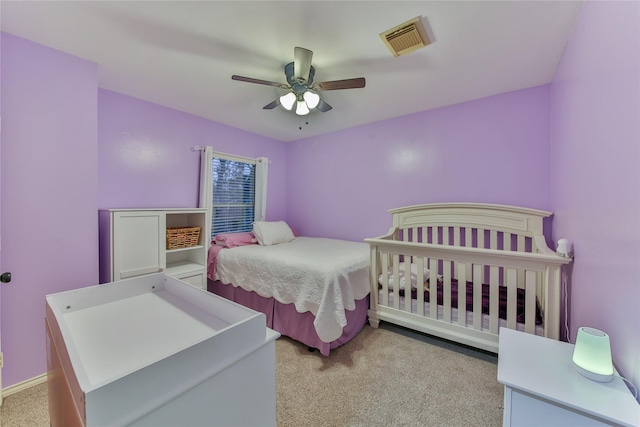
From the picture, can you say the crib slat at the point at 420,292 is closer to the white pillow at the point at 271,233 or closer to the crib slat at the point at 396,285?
the crib slat at the point at 396,285

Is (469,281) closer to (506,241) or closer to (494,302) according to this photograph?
(506,241)

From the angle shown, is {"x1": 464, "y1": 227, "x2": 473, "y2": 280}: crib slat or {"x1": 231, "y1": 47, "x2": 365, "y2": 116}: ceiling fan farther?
{"x1": 464, "y1": 227, "x2": 473, "y2": 280}: crib slat

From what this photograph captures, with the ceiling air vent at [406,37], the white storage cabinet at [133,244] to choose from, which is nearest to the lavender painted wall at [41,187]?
the white storage cabinet at [133,244]

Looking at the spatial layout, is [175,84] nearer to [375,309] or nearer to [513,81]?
[375,309]

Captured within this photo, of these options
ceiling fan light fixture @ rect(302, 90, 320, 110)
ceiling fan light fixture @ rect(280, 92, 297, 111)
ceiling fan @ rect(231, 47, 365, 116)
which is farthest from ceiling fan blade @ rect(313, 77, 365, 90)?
ceiling fan light fixture @ rect(280, 92, 297, 111)

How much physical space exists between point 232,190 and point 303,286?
80.4 inches

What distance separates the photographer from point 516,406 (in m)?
0.91

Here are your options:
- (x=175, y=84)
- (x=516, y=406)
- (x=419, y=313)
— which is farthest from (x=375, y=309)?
(x=175, y=84)

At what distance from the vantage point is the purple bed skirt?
206cm

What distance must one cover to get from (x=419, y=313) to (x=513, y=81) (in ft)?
7.20

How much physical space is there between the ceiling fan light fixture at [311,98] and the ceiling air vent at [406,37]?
0.61 m

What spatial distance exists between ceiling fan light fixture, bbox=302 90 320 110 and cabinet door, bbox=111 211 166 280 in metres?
1.69

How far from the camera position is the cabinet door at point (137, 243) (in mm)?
2094

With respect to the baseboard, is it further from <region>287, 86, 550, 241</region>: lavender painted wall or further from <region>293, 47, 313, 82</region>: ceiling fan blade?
<region>287, 86, 550, 241</region>: lavender painted wall
